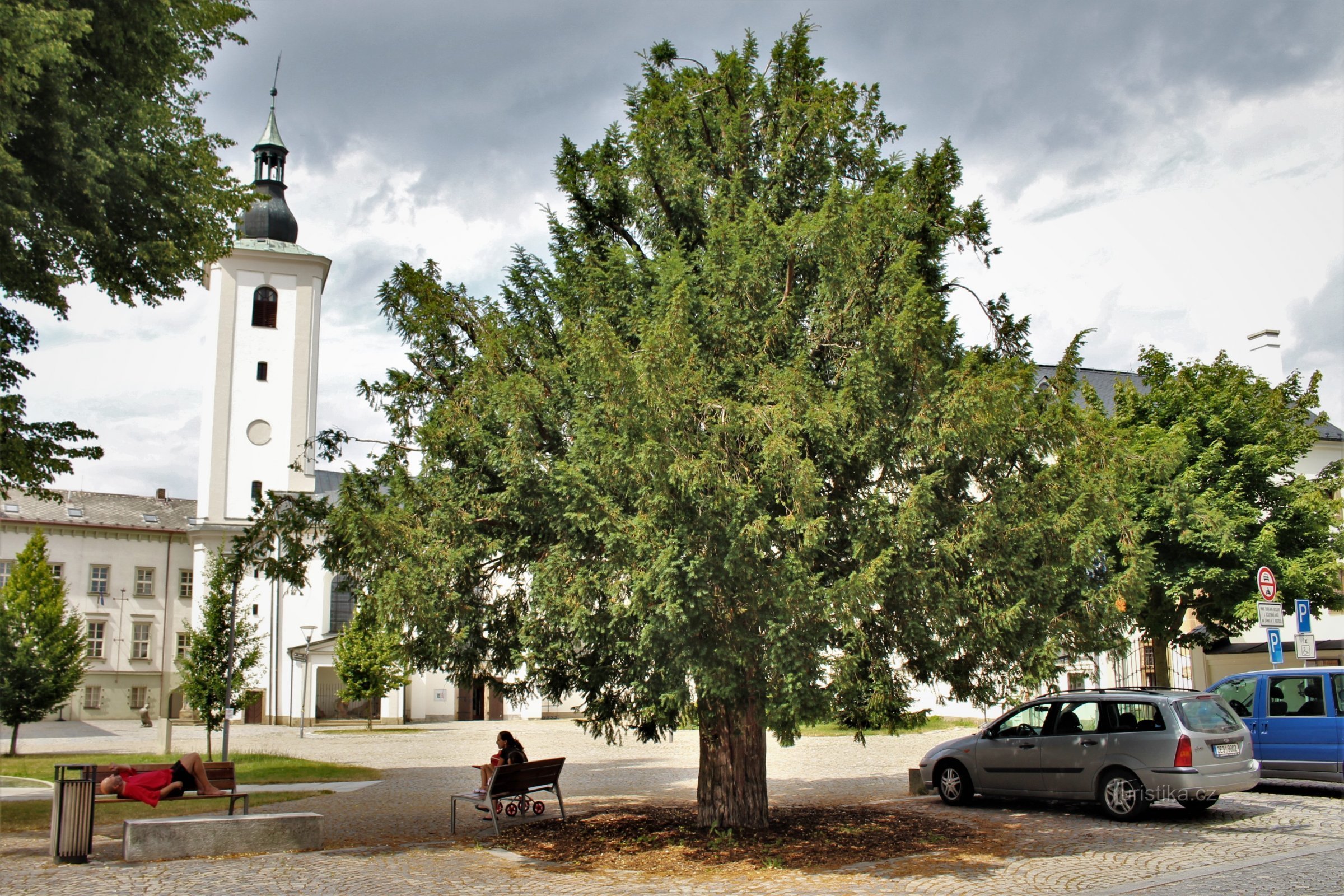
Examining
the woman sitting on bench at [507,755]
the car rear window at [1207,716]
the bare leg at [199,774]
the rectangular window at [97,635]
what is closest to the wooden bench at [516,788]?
the woman sitting on bench at [507,755]

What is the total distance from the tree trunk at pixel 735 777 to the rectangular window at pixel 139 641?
60366 mm

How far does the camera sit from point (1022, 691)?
1091 cm

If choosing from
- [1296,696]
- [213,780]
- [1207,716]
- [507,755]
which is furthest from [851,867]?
[1296,696]

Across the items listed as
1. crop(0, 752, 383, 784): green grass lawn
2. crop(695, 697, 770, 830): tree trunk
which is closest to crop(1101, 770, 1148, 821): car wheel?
crop(695, 697, 770, 830): tree trunk

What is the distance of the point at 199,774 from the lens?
11.4 m

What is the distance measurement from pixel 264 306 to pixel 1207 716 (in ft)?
171

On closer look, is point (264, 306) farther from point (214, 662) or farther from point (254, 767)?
point (254, 767)

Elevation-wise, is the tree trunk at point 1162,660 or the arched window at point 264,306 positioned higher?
the arched window at point 264,306

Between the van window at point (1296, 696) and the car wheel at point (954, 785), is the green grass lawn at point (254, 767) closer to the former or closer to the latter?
the car wheel at point (954, 785)

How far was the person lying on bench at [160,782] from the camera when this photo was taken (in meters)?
10.7

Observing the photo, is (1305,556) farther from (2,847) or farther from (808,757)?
(2,847)

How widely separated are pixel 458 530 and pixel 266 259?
50.0m

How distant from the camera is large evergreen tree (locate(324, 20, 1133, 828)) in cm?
872

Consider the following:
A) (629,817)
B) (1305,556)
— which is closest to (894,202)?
(629,817)
